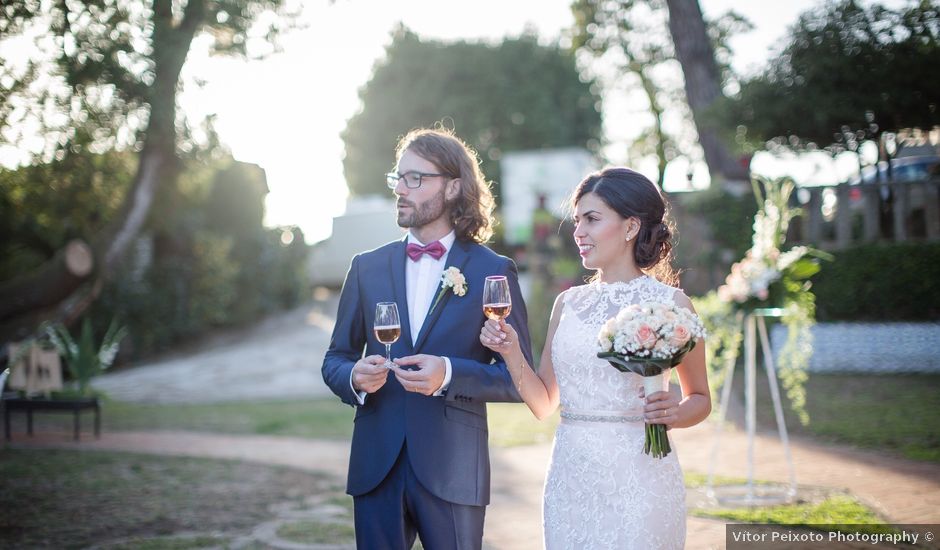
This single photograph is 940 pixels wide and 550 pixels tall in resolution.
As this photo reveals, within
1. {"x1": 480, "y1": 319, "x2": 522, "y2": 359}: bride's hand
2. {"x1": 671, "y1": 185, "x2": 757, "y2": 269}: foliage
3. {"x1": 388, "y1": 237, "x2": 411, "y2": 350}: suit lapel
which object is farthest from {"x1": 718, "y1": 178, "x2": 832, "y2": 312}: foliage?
{"x1": 671, "y1": 185, "x2": 757, "y2": 269}: foliage

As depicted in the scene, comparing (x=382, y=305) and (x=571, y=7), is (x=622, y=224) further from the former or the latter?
(x=571, y=7)

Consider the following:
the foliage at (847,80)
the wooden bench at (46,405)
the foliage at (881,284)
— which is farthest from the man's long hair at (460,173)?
the foliage at (847,80)

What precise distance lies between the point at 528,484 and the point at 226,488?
284cm

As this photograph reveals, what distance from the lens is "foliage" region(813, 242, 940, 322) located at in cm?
1183

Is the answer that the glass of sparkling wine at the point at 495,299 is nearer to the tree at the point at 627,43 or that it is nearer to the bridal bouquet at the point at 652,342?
the bridal bouquet at the point at 652,342

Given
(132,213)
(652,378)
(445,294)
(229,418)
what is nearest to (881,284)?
(229,418)

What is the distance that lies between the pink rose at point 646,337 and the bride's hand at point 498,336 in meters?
0.48

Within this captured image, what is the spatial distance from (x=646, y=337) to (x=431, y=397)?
2.87ft

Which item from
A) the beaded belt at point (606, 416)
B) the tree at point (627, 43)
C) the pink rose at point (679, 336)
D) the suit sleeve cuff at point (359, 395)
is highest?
the tree at point (627, 43)

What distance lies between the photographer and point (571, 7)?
1844cm

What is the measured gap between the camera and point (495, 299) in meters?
3.01

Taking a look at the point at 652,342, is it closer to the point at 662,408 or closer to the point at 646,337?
the point at 646,337

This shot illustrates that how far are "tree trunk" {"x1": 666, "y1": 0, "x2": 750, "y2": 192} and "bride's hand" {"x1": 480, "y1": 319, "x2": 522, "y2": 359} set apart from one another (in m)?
12.4

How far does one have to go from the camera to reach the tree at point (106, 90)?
10914 mm
